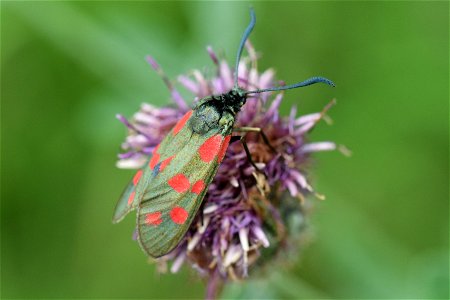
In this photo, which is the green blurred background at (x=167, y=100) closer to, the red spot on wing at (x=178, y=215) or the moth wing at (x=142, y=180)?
the moth wing at (x=142, y=180)

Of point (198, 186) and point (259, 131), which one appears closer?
point (198, 186)

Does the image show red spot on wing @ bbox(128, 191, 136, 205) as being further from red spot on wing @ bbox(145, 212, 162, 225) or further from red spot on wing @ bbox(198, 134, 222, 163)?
red spot on wing @ bbox(198, 134, 222, 163)

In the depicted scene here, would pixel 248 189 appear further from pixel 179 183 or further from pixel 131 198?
pixel 131 198

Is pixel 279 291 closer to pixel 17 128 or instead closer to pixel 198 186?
pixel 198 186

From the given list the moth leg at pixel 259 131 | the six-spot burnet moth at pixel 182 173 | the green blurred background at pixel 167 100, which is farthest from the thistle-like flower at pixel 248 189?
the green blurred background at pixel 167 100

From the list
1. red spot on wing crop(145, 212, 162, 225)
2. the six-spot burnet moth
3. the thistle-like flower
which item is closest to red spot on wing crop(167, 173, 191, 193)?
the six-spot burnet moth

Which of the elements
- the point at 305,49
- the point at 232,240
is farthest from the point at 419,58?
the point at 232,240

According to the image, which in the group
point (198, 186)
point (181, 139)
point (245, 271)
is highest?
point (181, 139)

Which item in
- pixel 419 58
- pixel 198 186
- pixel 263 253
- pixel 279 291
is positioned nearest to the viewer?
pixel 198 186

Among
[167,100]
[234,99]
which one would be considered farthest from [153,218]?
[167,100]
